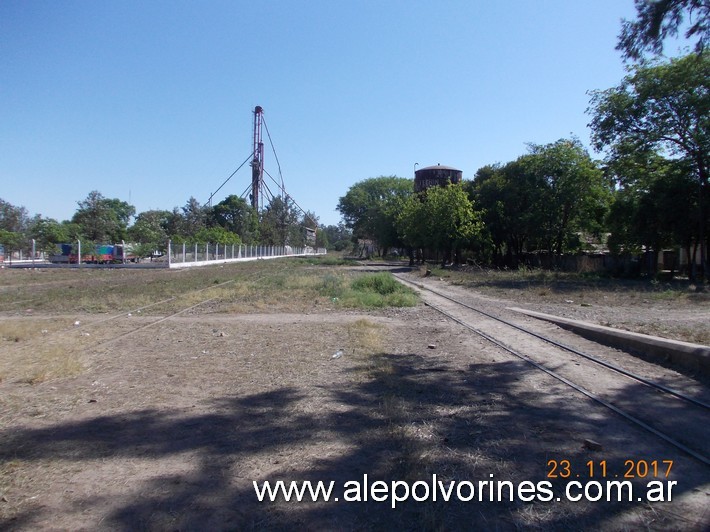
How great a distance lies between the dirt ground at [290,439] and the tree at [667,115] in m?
25.7

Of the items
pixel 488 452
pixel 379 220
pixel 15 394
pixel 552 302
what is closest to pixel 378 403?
pixel 488 452

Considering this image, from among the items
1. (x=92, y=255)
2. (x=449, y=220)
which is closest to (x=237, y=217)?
(x=92, y=255)

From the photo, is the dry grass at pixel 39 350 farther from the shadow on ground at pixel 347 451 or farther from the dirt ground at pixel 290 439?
the shadow on ground at pixel 347 451

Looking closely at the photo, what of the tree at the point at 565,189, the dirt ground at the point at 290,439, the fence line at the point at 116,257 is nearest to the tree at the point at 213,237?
the fence line at the point at 116,257

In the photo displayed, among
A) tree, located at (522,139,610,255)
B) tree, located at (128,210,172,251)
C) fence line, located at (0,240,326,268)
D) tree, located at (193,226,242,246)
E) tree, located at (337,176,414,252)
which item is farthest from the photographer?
tree, located at (337,176,414,252)

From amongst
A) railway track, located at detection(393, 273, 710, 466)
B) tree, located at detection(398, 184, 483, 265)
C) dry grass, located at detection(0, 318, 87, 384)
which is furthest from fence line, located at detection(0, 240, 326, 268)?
railway track, located at detection(393, 273, 710, 466)

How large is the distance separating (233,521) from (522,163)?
4370 cm

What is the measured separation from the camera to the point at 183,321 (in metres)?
14.2

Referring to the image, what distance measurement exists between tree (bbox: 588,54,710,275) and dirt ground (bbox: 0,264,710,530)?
2574 centimetres

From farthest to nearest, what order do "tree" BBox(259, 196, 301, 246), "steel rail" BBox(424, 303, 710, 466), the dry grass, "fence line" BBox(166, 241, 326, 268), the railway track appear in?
"tree" BBox(259, 196, 301, 246), "fence line" BBox(166, 241, 326, 268), the dry grass, the railway track, "steel rail" BBox(424, 303, 710, 466)

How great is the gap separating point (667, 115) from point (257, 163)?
89.9 metres

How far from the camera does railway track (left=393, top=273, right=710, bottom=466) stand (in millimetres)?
5648

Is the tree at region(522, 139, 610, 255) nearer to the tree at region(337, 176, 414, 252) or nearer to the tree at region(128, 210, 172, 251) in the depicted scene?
the tree at region(128, 210, 172, 251)

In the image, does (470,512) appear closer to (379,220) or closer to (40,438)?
(40,438)
